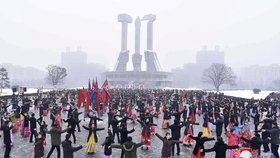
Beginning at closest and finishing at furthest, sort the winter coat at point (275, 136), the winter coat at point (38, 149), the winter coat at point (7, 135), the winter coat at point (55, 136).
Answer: the winter coat at point (38, 149) < the winter coat at point (55, 136) < the winter coat at point (7, 135) < the winter coat at point (275, 136)

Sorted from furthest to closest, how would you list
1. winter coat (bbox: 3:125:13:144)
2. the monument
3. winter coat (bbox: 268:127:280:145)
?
the monument → winter coat (bbox: 268:127:280:145) → winter coat (bbox: 3:125:13:144)

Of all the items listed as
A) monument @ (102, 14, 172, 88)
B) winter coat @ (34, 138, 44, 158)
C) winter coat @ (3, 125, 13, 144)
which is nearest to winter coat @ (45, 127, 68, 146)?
winter coat @ (34, 138, 44, 158)

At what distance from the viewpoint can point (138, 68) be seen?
173 metres

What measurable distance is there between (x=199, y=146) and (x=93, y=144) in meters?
5.36

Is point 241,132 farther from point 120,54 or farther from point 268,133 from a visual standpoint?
point 120,54

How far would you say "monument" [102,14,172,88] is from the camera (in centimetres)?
15185

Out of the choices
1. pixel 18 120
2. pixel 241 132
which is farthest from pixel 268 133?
pixel 18 120

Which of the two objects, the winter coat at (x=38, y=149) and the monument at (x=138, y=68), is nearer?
the winter coat at (x=38, y=149)

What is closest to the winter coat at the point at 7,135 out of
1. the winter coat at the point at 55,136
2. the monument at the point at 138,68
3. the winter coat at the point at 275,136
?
the winter coat at the point at 55,136

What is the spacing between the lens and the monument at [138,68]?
151850mm

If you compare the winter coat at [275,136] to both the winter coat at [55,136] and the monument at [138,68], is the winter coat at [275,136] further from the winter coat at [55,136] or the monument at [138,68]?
the monument at [138,68]

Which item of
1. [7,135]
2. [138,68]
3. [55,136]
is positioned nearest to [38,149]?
[55,136]

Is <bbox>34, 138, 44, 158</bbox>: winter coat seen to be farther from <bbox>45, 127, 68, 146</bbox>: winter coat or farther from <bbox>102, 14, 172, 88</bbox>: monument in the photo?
<bbox>102, 14, 172, 88</bbox>: monument

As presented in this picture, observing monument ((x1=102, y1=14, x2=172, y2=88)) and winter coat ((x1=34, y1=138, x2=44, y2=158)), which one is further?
monument ((x1=102, y1=14, x2=172, y2=88))
